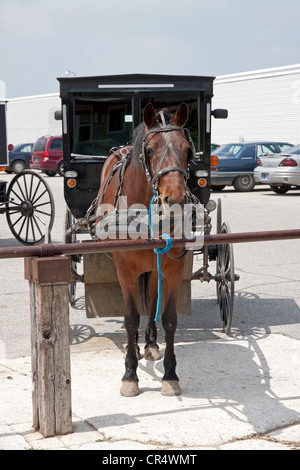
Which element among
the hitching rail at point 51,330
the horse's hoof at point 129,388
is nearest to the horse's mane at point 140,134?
the hitching rail at point 51,330

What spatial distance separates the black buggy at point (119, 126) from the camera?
7113 millimetres

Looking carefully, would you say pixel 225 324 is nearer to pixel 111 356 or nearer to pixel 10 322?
pixel 111 356

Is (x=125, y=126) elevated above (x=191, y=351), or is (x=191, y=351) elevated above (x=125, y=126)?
(x=125, y=126)

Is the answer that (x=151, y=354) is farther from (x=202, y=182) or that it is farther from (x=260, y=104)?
(x=260, y=104)

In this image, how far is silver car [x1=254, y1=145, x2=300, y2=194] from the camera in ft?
68.1

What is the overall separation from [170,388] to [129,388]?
0.31 metres

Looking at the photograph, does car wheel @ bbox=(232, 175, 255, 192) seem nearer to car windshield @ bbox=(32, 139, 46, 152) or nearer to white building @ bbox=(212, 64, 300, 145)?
white building @ bbox=(212, 64, 300, 145)

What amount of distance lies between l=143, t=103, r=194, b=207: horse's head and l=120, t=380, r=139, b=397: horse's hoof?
1.53m

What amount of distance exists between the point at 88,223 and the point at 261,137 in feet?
95.2

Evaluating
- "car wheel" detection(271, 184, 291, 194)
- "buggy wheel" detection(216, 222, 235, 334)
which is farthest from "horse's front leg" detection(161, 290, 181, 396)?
"car wheel" detection(271, 184, 291, 194)

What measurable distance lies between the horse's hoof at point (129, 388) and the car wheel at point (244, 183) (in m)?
18.8

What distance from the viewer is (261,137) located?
3416 cm
